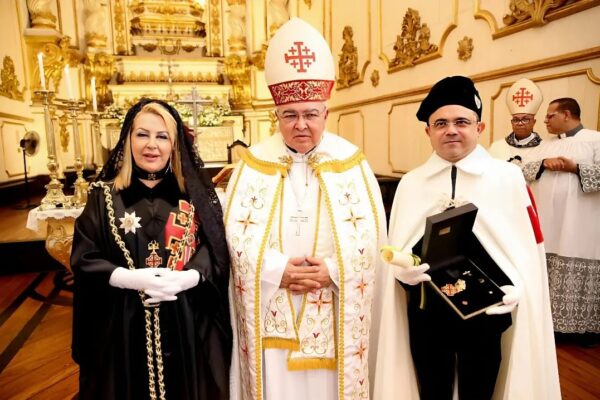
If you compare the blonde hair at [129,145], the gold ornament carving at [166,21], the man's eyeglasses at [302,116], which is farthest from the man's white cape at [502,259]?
the gold ornament carving at [166,21]

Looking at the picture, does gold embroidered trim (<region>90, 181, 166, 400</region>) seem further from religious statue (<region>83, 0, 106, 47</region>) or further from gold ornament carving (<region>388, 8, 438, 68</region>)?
religious statue (<region>83, 0, 106, 47</region>)

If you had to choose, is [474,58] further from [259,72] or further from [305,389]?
[259,72]

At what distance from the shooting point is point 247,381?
6.90ft

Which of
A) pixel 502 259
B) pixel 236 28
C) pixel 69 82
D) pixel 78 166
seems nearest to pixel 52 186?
pixel 78 166

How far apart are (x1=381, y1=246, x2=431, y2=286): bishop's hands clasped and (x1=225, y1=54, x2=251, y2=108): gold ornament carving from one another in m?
9.22

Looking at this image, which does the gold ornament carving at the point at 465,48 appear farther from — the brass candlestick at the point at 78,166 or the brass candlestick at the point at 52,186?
the brass candlestick at the point at 52,186

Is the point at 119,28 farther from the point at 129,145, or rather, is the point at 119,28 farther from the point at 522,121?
the point at 129,145

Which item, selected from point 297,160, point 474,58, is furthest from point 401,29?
point 297,160

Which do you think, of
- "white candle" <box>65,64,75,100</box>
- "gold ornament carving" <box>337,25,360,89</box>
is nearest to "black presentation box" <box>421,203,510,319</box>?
"white candle" <box>65,64,75,100</box>

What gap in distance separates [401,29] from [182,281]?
545 centimetres

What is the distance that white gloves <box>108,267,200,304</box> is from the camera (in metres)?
1.71

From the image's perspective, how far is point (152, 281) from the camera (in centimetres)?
171

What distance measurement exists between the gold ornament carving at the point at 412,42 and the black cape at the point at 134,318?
15.1 ft

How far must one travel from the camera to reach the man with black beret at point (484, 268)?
179 cm
